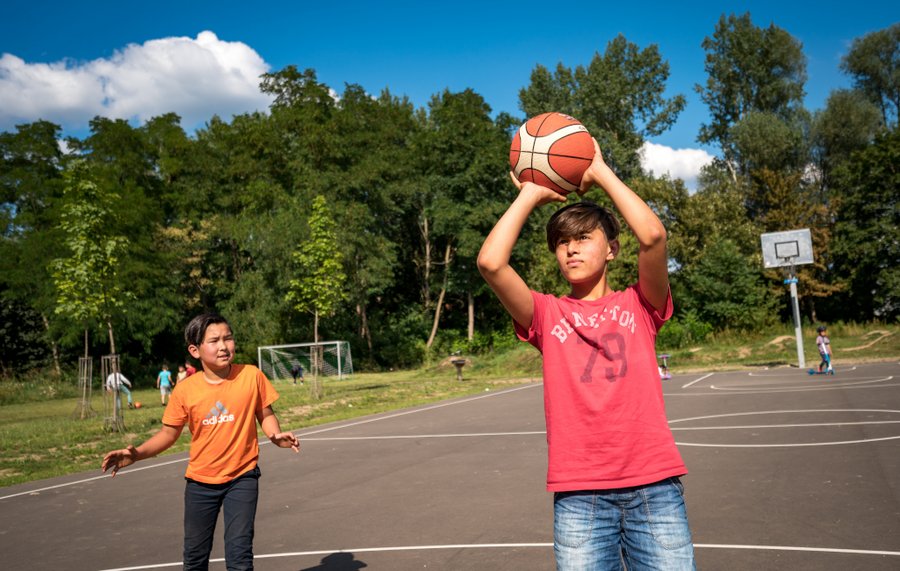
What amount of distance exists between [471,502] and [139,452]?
423cm

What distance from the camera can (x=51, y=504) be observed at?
386 inches

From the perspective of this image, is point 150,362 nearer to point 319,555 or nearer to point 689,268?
point 689,268

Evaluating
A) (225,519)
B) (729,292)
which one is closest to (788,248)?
(729,292)

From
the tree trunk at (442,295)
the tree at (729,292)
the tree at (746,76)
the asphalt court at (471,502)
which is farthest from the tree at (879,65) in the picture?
the asphalt court at (471,502)

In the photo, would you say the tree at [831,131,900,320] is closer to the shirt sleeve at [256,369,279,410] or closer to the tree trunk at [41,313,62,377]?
the shirt sleeve at [256,369,279,410]

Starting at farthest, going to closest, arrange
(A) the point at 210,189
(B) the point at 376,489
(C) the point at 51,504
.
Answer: (A) the point at 210,189, (C) the point at 51,504, (B) the point at 376,489

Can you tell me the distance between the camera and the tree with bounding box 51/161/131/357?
1859 centimetres

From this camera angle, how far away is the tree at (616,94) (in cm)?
5269

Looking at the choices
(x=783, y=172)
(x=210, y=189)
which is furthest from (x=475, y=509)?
(x=210, y=189)

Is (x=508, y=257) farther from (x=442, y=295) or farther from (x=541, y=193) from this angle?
(x=442, y=295)

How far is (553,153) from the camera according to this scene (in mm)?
3354

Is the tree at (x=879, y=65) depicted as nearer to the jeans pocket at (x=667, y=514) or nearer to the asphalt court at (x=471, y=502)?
the asphalt court at (x=471, y=502)

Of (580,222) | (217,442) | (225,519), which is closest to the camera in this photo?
(580,222)

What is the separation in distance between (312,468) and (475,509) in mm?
4280
